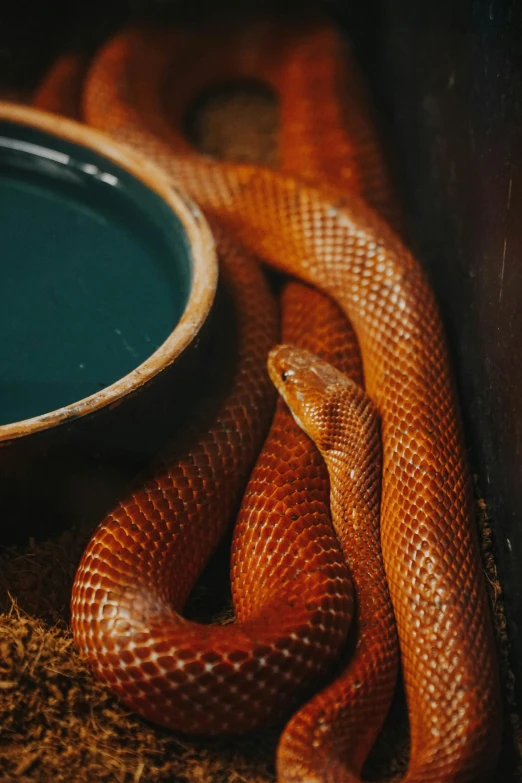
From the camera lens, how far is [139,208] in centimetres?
302

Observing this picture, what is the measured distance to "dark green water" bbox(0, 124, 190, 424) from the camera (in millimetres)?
2644

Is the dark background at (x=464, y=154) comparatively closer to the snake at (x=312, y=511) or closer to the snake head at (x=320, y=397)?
the snake at (x=312, y=511)

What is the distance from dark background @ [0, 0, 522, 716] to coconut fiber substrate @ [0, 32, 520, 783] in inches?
16.6

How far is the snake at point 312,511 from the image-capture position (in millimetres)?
2002

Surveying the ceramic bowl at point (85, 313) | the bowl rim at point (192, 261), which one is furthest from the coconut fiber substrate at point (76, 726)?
the bowl rim at point (192, 261)

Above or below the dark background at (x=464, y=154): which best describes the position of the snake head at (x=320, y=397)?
below

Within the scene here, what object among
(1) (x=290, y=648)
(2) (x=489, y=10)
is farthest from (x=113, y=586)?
(2) (x=489, y=10)

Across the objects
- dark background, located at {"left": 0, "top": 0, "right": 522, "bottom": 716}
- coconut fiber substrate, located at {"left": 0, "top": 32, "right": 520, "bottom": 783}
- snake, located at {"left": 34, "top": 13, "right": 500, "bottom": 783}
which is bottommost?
coconut fiber substrate, located at {"left": 0, "top": 32, "right": 520, "bottom": 783}

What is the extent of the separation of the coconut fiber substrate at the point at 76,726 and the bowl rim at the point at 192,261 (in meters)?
0.59

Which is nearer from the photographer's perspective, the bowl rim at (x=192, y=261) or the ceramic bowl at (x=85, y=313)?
the bowl rim at (x=192, y=261)

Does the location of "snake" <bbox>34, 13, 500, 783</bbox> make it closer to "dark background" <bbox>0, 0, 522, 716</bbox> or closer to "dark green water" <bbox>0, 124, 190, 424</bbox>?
"dark background" <bbox>0, 0, 522, 716</bbox>

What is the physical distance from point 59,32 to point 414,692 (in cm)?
372

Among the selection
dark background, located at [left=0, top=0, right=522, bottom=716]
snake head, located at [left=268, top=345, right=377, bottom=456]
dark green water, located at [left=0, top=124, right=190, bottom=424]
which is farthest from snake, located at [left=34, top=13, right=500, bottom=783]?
dark green water, located at [left=0, top=124, right=190, bottom=424]

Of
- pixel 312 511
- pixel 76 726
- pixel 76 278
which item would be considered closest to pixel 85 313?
pixel 76 278
